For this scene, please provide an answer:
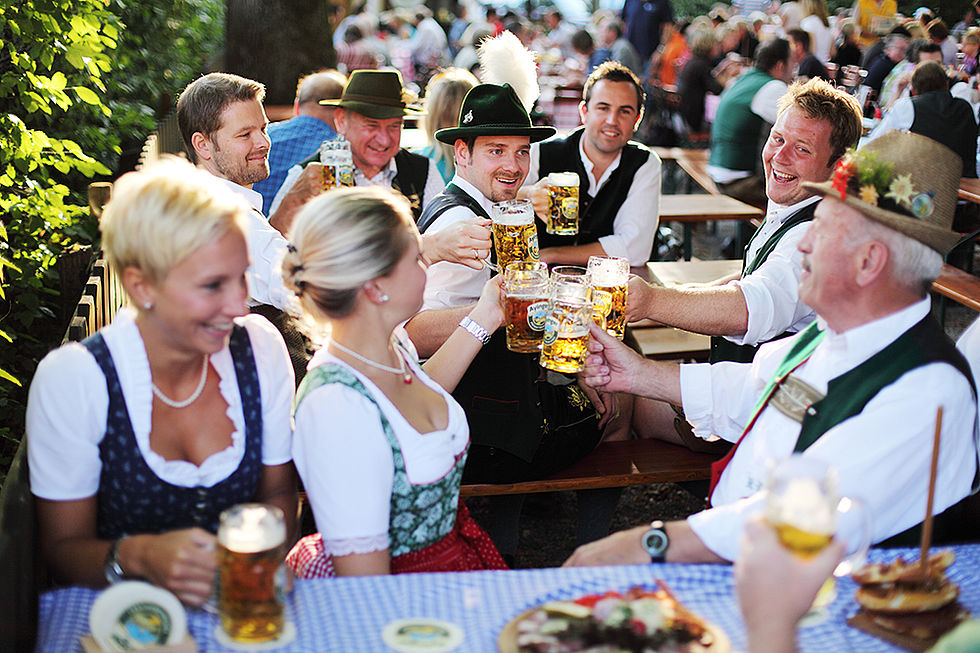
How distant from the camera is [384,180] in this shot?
480cm

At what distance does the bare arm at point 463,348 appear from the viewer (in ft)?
8.39

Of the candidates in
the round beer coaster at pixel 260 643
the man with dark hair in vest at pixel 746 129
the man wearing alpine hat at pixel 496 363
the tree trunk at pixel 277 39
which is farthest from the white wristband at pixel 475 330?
the tree trunk at pixel 277 39

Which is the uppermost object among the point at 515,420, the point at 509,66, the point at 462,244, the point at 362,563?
the point at 509,66

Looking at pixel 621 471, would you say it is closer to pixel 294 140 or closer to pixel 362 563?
pixel 362 563

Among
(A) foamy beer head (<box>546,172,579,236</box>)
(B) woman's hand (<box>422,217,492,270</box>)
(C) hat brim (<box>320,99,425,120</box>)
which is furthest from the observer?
(C) hat brim (<box>320,99,425,120</box>)

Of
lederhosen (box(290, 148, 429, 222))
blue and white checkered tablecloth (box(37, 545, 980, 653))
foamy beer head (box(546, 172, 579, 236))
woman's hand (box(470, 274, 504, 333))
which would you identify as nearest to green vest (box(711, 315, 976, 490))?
blue and white checkered tablecloth (box(37, 545, 980, 653))

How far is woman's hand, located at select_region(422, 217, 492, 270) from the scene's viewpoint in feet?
8.91

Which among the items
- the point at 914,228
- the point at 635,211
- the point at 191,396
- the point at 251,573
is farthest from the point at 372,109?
the point at 251,573

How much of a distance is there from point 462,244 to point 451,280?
18.0 inches

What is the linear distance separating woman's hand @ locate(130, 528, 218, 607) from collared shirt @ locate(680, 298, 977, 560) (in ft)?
3.13

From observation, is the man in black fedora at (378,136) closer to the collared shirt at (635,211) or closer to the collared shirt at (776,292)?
the collared shirt at (635,211)

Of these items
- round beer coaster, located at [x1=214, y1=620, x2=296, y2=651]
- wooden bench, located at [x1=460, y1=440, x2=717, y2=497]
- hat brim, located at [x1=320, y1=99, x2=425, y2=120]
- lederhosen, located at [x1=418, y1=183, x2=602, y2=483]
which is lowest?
wooden bench, located at [x1=460, y1=440, x2=717, y2=497]

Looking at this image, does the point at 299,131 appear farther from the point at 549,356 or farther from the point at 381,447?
the point at 381,447

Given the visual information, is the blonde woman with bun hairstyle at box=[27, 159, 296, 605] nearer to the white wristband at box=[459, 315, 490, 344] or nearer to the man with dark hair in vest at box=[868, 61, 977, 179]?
the white wristband at box=[459, 315, 490, 344]
